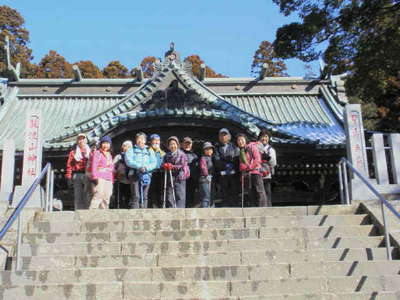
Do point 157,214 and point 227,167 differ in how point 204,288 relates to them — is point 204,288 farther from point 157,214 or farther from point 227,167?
point 227,167

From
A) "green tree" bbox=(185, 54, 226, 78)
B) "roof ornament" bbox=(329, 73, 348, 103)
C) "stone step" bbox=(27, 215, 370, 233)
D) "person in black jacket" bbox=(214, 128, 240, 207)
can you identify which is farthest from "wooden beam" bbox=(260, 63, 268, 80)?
"green tree" bbox=(185, 54, 226, 78)

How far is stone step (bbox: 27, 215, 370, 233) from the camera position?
6.46 m

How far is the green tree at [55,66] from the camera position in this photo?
29.5 meters

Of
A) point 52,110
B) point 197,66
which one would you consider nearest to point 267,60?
point 197,66

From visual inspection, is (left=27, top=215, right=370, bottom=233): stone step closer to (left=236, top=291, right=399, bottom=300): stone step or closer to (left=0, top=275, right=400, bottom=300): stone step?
(left=0, top=275, right=400, bottom=300): stone step

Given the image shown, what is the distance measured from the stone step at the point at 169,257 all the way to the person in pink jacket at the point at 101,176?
1943 mm

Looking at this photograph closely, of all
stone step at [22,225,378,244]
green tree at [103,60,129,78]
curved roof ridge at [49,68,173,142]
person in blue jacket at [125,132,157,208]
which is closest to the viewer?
stone step at [22,225,378,244]

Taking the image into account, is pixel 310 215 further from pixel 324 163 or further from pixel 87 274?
pixel 324 163

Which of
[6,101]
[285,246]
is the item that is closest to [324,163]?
[285,246]

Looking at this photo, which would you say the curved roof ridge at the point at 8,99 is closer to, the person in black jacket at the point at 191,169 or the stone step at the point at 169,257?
the person in black jacket at the point at 191,169

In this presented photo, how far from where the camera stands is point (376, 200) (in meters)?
7.46

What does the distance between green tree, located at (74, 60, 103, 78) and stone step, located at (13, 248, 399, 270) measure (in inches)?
998

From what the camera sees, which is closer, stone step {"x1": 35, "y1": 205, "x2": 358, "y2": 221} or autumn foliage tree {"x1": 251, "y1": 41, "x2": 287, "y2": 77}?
stone step {"x1": 35, "y1": 205, "x2": 358, "y2": 221}

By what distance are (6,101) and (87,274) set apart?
1107cm
